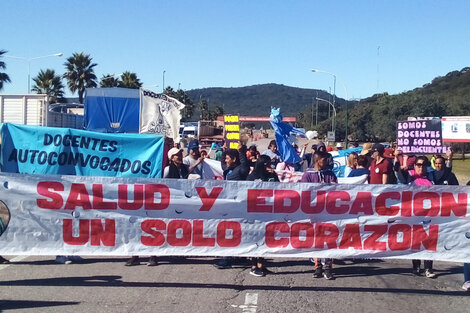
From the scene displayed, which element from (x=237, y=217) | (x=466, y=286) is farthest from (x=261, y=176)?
(x=466, y=286)

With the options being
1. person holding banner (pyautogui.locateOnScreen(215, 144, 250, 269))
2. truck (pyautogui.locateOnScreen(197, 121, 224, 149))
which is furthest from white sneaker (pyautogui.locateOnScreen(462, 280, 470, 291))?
truck (pyautogui.locateOnScreen(197, 121, 224, 149))

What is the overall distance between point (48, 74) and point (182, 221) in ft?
171

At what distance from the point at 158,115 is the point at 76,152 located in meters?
5.28

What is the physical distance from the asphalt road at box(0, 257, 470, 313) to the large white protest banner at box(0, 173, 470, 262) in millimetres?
478

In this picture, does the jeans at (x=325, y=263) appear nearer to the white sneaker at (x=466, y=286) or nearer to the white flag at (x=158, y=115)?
the white sneaker at (x=466, y=286)

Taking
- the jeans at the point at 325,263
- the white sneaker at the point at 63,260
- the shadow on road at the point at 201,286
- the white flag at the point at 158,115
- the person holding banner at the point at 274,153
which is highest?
the white flag at the point at 158,115

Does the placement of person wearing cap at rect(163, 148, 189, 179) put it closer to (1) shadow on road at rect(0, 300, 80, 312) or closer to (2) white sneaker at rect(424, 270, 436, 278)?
(1) shadow on road at rect(0, 300, 80, 312)

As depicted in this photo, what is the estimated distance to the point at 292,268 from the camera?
8.20 metres

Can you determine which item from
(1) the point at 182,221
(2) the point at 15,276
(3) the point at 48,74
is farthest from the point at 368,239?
(3) the point at 48,74

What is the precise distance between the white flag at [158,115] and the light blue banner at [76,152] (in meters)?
4.30

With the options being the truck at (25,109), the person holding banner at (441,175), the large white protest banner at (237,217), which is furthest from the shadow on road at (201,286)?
the truck at (25,109)

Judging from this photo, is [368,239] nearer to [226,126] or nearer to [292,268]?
[292,268]

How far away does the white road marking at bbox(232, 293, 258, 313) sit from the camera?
6.20 meters

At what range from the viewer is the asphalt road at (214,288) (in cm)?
634
